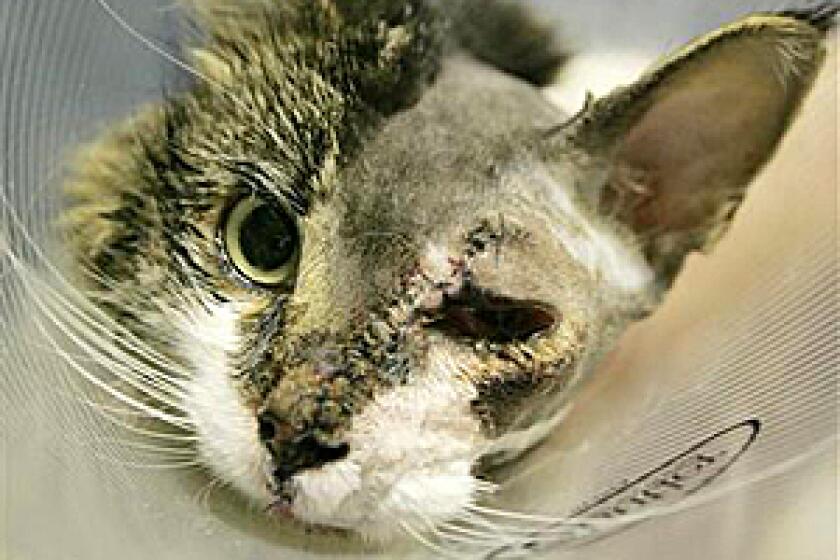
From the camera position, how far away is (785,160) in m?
0.72

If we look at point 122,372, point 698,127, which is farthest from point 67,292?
point 698,127

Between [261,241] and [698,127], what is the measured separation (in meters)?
0.24

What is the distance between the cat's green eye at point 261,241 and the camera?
62 centimetres

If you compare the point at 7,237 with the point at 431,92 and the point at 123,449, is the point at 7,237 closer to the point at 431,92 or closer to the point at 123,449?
the point at 123,449

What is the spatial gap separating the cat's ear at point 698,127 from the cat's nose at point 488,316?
0.09 meters

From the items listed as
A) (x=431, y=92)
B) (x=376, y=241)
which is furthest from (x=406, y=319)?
(x=431, y=92)

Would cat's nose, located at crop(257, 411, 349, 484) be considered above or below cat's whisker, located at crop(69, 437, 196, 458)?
below

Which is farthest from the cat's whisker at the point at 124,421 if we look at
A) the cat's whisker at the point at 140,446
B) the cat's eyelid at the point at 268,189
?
the cat's eyelid at the point at 268,189

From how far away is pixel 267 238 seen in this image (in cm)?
63

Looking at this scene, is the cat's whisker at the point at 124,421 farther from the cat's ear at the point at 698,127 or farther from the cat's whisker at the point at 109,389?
the cat's ear at the point at 698,127

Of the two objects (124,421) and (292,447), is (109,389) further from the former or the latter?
(292,447)

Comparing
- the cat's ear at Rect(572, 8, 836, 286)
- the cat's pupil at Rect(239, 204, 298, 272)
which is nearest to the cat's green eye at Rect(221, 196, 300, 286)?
the cat's pupil at Rect(239, 204, 298, 272)

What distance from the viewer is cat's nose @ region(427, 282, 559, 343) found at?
0.59 meters

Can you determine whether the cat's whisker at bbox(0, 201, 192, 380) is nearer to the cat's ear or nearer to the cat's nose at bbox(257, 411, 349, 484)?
the cat's nose at bbox(257, 411, 349, 484)
